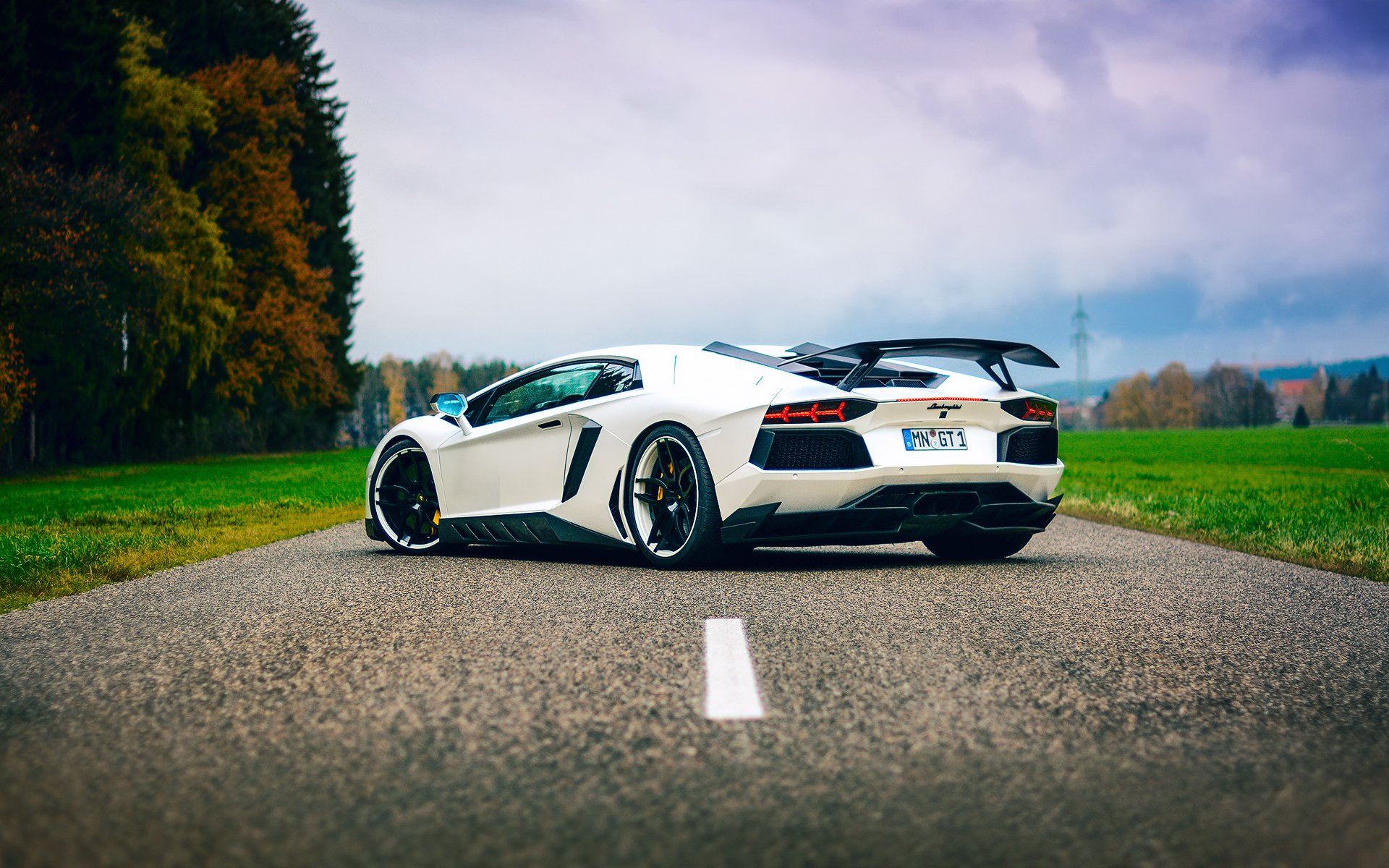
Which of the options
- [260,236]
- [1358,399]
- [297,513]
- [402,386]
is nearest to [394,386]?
[402,386]

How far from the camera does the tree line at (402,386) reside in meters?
165

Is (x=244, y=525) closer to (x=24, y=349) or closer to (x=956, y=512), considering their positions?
(x=956, y=512)

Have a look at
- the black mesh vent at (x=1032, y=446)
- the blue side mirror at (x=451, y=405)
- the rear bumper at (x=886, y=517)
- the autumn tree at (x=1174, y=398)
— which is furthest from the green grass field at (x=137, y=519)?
the autumn tree at (x=1174, y=398)

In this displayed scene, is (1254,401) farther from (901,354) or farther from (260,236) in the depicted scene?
(901,354)

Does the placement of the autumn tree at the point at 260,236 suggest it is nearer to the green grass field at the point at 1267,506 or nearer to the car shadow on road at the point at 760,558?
the green grass field at the point at 1267,506

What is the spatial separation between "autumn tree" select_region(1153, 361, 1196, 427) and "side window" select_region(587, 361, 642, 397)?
196 m

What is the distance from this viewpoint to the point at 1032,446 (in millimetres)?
7391

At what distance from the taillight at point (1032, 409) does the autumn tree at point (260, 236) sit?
31.3 m

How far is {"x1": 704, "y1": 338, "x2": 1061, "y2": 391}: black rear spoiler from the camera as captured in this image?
6702 mm

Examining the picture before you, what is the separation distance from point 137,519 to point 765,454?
8.89 m

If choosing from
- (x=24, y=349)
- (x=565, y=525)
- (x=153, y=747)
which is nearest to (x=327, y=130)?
(x=24, y=349)

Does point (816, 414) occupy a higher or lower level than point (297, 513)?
higher

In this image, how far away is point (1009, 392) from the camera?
7.31m

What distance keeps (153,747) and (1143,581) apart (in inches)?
209
